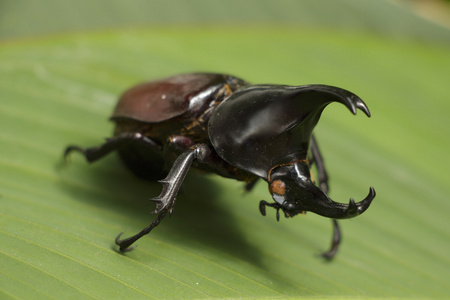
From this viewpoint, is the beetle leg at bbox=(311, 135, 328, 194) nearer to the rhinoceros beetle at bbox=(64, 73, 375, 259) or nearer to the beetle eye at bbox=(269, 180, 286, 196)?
the rhinoceros beetle at bbox=(64, 73, 375, 259)

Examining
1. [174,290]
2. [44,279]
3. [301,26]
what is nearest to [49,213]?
[44,279]

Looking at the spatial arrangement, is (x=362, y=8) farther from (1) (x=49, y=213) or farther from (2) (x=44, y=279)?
(2) (x=44, y=279)

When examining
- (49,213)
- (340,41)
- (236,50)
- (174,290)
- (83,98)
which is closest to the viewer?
(174,290)

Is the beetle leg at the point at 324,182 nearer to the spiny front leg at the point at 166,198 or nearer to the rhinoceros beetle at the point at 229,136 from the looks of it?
the rhinoceros beetle at the point at 229,136

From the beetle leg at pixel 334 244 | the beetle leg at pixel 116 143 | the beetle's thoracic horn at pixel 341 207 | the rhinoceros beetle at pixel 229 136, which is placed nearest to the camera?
the beetle's thoracic horn at pixel 341 207

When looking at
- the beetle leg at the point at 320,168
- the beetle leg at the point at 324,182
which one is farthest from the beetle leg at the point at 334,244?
the beetle leg at the point at 320,168

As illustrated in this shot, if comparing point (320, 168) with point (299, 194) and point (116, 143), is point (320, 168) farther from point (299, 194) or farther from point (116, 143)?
point (116, 143)

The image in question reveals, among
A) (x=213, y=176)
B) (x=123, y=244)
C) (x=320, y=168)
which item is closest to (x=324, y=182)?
(x=320, y=168)
